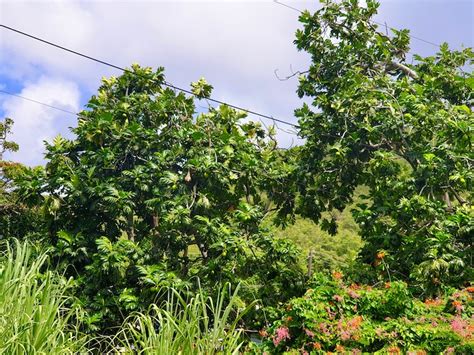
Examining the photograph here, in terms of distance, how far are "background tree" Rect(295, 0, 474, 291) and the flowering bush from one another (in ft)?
1.79

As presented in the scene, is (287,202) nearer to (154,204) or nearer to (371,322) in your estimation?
(154,204)

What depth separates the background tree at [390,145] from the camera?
621 cm

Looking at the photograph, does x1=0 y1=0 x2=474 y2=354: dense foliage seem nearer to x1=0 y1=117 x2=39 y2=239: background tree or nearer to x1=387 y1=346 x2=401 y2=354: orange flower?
x1=387 y1=346 x2=401 y2=354: orange flower

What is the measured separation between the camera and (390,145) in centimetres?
782

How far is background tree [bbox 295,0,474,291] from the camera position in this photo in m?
6.21

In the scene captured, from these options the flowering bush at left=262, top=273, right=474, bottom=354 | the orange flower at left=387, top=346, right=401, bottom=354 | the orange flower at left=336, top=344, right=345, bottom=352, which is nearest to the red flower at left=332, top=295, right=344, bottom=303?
the flowering bush at left=262, top=273, right=474, bottom=354

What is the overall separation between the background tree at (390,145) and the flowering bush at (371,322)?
54cm

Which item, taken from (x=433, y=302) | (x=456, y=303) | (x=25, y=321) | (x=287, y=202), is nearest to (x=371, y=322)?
(x=433, y=302)

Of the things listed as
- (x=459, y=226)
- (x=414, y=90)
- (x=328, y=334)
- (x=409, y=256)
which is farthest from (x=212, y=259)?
(x=414, y=90)

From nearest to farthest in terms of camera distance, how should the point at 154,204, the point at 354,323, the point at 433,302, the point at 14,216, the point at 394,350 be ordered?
the point at 394,350 → the point at 354,323 → the point at 433,302 → the point at 154,204 → the point at 14,216

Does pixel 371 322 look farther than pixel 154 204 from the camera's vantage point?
No

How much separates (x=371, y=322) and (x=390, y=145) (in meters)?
3.40

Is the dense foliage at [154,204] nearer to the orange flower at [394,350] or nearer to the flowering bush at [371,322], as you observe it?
the flowering bush at [371,322]

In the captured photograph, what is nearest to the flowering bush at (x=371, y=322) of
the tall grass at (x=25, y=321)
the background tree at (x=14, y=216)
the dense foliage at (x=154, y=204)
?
the dense foliage at (x=154, y=204)
